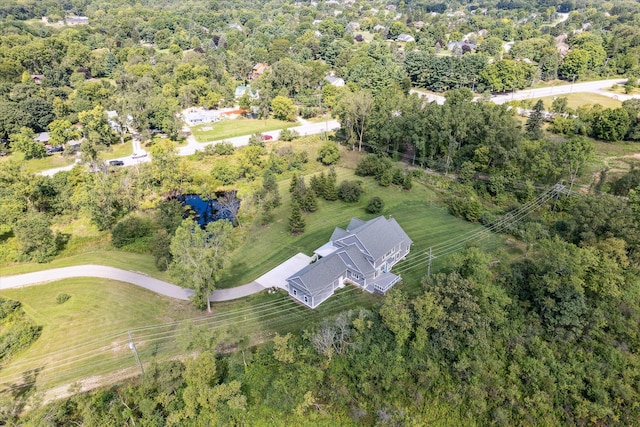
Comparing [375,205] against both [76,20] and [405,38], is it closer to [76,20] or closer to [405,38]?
[405,38]

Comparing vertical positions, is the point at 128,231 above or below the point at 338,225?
above

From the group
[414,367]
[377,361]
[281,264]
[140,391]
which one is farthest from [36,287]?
[414,367]

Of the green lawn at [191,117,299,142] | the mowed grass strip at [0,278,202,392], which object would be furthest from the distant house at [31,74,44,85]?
the mowed grass strip at [0,278,202,392]

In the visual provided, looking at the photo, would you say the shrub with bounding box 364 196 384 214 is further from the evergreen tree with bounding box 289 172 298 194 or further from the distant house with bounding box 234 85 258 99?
the distant house with bounding box 234 85 258 99

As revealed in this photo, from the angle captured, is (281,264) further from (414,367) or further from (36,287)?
(36,287)

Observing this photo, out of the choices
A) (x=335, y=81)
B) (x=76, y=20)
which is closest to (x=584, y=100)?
(x=335, y=81)

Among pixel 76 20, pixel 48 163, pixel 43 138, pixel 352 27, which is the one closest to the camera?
pixel 48 163
